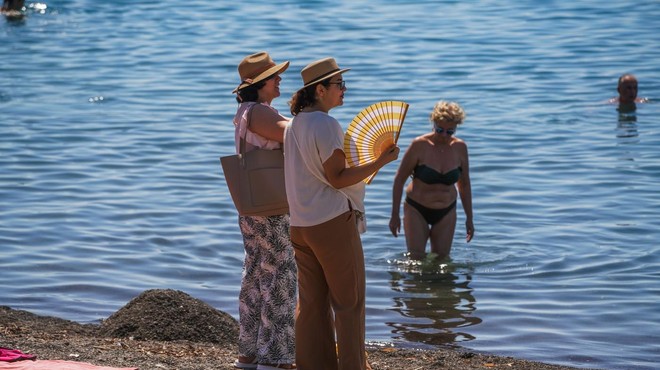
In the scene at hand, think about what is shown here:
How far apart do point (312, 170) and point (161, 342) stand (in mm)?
2289

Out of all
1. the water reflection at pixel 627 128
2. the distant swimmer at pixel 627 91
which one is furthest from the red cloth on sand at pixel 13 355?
the distant swimmer at pixel 627 91

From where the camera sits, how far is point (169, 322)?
835 cm

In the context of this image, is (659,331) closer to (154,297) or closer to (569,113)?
(154,297)

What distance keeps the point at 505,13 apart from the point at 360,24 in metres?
3.93

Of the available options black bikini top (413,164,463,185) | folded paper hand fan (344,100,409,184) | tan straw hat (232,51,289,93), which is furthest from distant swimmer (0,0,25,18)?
folded paper hand fan (344,100,409,184)

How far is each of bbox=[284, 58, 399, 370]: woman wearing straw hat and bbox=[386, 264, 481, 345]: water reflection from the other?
2989mm

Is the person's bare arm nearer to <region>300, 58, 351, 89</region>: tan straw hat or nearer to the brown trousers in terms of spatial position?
the brown trousers

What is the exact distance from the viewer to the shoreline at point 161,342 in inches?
285

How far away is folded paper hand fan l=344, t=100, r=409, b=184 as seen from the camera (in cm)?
630

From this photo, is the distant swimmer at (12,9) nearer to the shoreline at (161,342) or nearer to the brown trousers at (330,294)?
the shoreline at (161,342)

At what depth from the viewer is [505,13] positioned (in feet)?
101

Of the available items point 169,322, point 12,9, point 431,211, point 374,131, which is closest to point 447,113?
point 431,211

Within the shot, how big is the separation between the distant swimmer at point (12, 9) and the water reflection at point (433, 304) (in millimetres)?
22759

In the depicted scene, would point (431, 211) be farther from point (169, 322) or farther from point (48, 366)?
point (48, 366)
